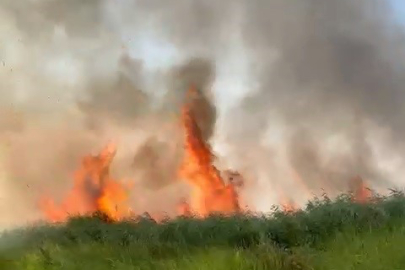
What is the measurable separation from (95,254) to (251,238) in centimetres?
485

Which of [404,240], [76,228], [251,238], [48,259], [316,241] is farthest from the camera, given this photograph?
[76,228]

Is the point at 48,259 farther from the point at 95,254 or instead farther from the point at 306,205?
the point at 306,205

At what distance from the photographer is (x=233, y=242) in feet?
57.2

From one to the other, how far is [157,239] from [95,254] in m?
2.78

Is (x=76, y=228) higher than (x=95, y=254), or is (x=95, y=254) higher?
(x=76, y=228)

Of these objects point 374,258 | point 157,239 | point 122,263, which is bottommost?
point 374,258

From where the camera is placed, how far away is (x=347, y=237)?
1533cm

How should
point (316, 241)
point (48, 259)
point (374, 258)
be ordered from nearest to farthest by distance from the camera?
point (374, 258) → point (48, 259) → point (316, 241)

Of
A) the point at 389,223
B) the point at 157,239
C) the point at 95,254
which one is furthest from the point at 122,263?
the point at 389,223

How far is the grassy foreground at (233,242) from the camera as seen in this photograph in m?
12.0

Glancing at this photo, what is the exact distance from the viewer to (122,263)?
1329 cm

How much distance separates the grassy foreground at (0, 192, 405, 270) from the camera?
471 inches

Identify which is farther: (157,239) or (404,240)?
(157,239)

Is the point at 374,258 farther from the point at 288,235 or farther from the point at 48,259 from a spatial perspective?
the point at 48,259
